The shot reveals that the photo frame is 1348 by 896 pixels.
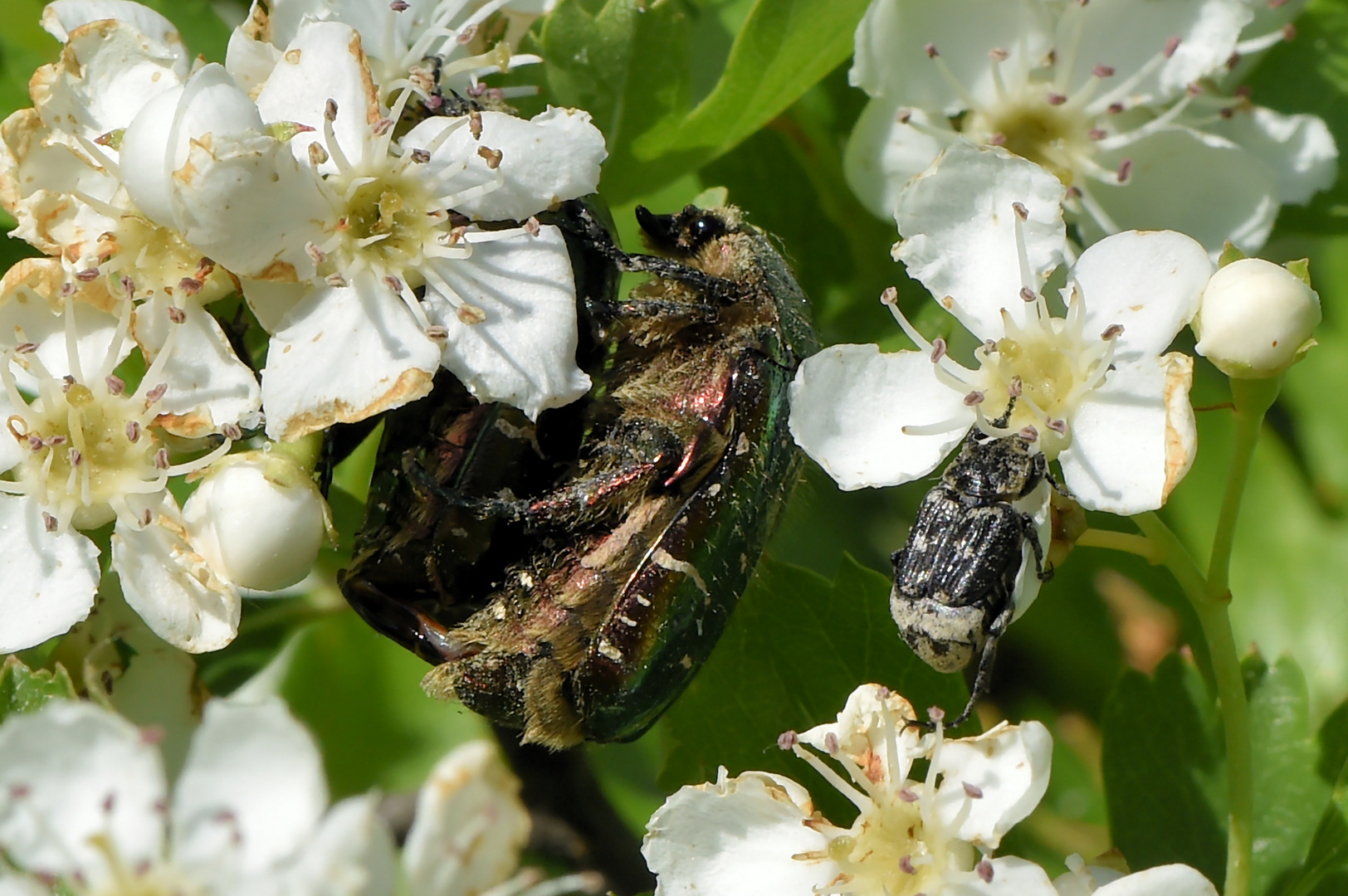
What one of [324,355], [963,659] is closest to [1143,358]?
[963,659]

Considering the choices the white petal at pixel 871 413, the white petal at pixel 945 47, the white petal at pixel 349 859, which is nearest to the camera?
the white petal at pixel 349 859

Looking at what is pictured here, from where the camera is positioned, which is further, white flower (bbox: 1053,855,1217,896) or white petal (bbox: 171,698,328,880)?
white flower (bbox: 1053,855,1217,896)

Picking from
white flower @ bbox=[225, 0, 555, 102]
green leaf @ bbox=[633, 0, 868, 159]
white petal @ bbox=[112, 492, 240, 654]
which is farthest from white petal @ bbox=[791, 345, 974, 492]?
white petal @ bbox=[112, 492, 240, 654]

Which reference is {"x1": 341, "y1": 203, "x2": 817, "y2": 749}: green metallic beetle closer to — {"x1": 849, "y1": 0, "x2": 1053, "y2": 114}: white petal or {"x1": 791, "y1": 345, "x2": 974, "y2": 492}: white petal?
{"x1": 791, "y1": 345, "x2": 974, "y2": 492}: white petal

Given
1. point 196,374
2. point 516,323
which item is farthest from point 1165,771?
point 196,374

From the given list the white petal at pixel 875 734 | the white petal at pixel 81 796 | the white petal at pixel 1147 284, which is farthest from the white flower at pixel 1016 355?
the white petal at pixel 81 796

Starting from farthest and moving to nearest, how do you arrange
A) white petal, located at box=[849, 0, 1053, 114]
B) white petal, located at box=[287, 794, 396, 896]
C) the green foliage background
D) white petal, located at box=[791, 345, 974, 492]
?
white petal, located at box=[849, 0, 1053, 114], the green foliage background, white petal, located at box=[791, 345, 974, 492], white petal, located at box=[287, 794, 396, 896]

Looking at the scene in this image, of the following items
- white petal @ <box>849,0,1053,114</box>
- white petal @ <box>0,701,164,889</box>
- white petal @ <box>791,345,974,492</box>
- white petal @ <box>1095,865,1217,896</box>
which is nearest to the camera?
white petal @ <box>0,701,164,889</box>

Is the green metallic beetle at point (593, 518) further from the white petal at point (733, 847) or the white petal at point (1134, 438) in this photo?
the white petal at point (1134, 438)
